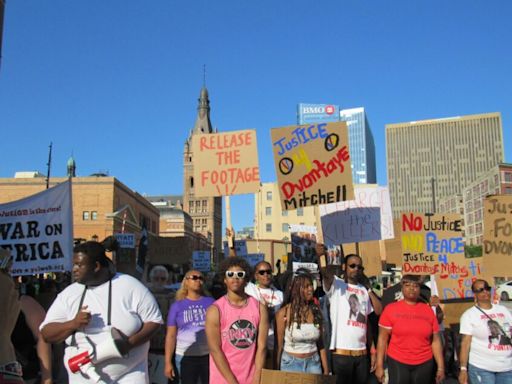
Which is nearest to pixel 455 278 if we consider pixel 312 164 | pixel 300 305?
pixel 312 164

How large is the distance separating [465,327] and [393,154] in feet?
527

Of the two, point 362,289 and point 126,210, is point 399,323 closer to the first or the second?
point 362,289

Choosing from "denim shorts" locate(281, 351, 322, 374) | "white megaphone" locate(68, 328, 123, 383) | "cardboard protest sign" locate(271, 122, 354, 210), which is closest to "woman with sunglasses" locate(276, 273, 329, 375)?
"denim shorts" locate(281, 351, 322, 374)

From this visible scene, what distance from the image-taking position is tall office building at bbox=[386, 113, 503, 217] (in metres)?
154

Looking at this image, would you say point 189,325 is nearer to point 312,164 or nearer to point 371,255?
point 312,164

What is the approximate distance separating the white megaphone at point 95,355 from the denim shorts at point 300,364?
2024 mm

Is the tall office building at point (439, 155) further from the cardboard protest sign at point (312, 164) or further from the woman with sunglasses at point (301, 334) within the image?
the woman with sunglasses at point (301, 334)

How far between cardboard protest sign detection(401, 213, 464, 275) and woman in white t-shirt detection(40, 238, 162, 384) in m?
6.51

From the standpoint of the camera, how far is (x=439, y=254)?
966 cm

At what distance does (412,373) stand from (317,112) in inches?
6730

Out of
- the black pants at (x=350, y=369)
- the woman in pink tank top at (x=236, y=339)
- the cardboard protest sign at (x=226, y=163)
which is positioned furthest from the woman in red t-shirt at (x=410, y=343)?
the cardboard protest sign at (x=226, y=163)

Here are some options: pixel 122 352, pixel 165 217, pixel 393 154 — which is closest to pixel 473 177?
pixel 393 154

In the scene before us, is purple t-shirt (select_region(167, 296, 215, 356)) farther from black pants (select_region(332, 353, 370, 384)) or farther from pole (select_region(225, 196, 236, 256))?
black pants (select_region(332, 353, 370, 384))

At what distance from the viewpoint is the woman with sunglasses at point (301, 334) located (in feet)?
17.4
